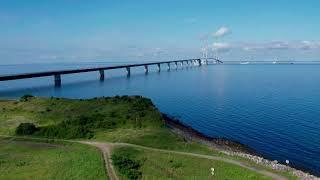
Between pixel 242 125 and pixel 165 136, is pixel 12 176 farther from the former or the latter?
pixel 242 125

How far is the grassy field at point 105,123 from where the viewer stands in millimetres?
53125

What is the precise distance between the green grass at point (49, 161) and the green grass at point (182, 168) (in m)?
3.90

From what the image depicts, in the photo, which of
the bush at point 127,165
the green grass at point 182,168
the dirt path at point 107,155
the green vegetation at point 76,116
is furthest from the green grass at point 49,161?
the green vegetation at point 76,116

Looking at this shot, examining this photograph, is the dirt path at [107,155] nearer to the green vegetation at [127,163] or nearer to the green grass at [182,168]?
the green vegetation at [127,163]

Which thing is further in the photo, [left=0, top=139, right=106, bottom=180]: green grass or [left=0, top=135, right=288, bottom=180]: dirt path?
[left=0, top=139, right=106, bottom=180]: green grass

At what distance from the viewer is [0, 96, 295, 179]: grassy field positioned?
5312 cm

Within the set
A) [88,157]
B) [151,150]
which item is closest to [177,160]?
[151,150]

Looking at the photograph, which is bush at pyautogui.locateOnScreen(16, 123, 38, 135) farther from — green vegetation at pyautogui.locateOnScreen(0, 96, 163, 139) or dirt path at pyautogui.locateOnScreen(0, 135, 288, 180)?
dirt path at pyautogui.locateOnScreen(0, 135, 288, 180)

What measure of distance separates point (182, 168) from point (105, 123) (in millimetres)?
25769

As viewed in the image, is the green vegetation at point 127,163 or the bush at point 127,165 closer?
the bush at point 127,165

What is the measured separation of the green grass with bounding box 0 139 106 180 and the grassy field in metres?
0.69

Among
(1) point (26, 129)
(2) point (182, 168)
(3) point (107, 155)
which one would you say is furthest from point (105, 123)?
(2) point (182, 168)

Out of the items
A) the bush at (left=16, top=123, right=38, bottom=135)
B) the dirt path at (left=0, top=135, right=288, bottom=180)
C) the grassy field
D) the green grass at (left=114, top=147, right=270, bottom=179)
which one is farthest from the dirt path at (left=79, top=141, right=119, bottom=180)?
the bush at (left=16, top=123, right=38, bottom=135)

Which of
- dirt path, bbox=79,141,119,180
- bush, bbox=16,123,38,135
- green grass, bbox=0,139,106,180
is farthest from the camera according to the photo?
bush, bbox=16,123,38,135
